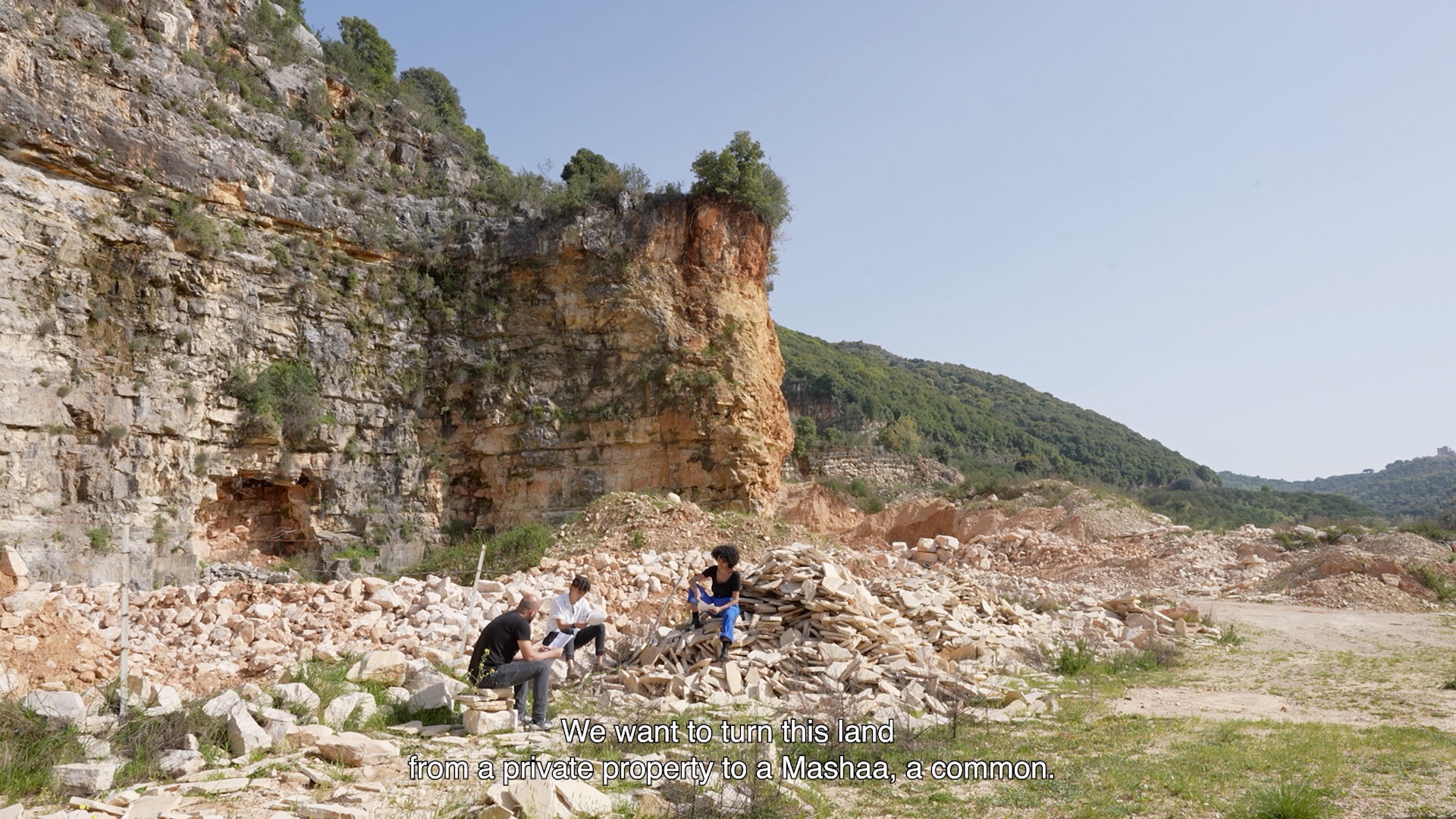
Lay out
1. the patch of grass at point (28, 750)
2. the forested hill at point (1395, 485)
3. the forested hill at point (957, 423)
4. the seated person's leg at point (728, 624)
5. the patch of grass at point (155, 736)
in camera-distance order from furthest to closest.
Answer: the forested hill at point (1395, 485) < the forested hill at point (957, 423) < the seated person's leg at point (728, 624) < the patch of grass at point (155, 736) < the patch of grass at point (28, 750)

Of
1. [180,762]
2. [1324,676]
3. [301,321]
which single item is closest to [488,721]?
[180,762]

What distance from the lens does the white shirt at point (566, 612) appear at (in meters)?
7.76

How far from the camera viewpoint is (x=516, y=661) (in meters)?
6.30

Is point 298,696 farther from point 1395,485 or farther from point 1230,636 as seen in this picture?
point 1395,485

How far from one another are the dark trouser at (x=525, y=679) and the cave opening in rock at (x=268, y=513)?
43.4ft

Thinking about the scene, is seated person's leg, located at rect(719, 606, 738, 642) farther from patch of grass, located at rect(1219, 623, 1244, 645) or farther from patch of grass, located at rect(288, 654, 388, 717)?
patch of grass, located at rect(1219, 623, 1244, 645)

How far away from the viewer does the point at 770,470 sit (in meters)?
20.9

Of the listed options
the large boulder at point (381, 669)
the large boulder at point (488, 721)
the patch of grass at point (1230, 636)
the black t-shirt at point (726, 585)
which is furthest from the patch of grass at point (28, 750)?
the patch of grass at point (1230, 636)

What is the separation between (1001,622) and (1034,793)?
20.6 feet

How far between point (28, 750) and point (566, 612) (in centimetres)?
387

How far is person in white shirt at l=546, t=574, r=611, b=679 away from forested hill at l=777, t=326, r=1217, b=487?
102 ft

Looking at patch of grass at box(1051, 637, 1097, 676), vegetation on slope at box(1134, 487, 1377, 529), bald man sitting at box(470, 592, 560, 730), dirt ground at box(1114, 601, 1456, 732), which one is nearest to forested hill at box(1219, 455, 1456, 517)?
vegetation on slope at box(1134, 487, 1377, 529)

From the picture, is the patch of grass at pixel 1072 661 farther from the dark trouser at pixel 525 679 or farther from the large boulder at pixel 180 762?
the large boulder at pixel 180 762

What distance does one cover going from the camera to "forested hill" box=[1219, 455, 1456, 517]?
59281 millimetres
